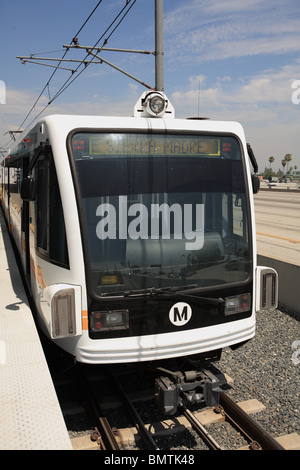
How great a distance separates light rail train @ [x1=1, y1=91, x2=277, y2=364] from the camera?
155 inches

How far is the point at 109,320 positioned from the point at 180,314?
2.28 feet

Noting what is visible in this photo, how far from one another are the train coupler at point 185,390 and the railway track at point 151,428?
275 millimetres

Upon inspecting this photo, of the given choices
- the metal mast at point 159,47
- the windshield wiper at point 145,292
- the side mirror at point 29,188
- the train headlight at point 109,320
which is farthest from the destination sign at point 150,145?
the metal mast at point 159,47

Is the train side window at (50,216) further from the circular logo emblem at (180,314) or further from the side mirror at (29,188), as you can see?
the circular logo emblem at (180,314)

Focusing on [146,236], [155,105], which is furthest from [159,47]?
[146,236]

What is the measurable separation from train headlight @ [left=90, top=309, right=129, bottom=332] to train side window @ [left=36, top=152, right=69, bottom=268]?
55 cm

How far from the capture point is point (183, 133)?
4422 millimetres

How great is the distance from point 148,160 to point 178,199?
49 centimetres

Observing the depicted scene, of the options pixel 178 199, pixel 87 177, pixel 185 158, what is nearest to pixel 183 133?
pixel 185 158

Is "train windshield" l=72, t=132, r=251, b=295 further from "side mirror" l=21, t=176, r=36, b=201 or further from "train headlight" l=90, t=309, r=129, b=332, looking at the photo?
"side mirror" l=21, t=176, r=36, b=201

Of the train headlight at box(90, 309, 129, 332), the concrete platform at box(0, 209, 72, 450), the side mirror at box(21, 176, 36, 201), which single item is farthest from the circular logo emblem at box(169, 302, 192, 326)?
the side mirror at box(21, 176, 36, 201)

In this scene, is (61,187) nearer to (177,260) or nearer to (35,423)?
(177,260)
